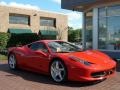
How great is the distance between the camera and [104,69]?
925 centimetres

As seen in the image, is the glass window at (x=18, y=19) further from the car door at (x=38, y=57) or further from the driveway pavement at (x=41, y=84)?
the driveway pavement at (x=41, y=84)

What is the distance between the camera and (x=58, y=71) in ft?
31.7

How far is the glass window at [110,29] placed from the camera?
16.8m

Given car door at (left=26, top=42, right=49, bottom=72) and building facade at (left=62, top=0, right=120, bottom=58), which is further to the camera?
building facade at (left=62, top=0, right=120, bottom=58)

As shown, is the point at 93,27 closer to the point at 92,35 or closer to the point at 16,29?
the point at 92,35

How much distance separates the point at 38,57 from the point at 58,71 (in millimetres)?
1151

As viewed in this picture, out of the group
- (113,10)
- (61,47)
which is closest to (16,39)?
(113,10)

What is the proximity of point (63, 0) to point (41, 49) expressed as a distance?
9079 mm

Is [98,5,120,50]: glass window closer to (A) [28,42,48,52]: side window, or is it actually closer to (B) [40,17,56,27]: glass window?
(A) [28,42,48,52]: side window

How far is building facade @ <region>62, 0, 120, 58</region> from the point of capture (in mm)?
16875

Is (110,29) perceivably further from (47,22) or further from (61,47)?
(47,22)

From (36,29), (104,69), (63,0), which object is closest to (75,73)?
(104,69)

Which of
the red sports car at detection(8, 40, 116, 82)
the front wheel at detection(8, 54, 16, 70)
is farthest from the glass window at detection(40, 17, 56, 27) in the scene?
the red sports car at detection(8, 40, 116, 82)

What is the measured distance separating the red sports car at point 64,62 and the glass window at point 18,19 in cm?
3453
